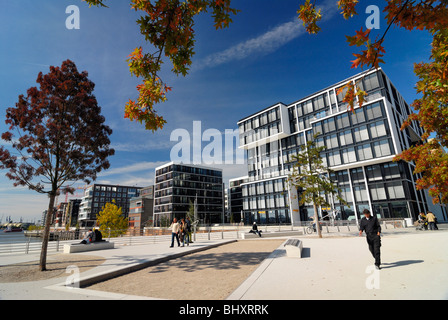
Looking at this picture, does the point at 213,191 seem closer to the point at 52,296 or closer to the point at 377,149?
the point at 377,149

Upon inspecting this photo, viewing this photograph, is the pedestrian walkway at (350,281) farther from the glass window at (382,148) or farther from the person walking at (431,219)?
the glass window at (382,148)

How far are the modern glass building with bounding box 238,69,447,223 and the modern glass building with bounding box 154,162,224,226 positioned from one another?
86.1ft

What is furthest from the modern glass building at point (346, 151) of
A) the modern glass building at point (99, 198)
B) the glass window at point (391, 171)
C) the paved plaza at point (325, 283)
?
the modern glass building at point (99, 198)

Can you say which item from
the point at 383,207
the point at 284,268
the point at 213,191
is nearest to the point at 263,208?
the point at 383,207

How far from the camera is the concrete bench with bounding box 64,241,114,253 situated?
487 inches

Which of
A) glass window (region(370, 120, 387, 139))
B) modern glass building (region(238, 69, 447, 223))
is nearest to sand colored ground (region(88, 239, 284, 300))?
modern glass building (region(238, 69, 447, 223))

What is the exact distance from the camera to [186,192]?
7638 cm

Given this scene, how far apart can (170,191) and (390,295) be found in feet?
242

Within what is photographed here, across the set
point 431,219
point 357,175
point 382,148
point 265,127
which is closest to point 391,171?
point 382,148

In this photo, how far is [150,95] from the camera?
443 cm

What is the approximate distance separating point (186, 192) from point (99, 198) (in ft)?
206

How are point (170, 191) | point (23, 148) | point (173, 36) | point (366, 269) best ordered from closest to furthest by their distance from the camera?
1. point (173, 36)
2. point (366, 269)
3. point (23, 148)
4. point (170, 191)

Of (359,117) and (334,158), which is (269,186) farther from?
(359,117)

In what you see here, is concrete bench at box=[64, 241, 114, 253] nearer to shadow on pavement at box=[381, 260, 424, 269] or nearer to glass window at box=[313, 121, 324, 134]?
shadow on pavement at box=[381, 260, 424, 269]
